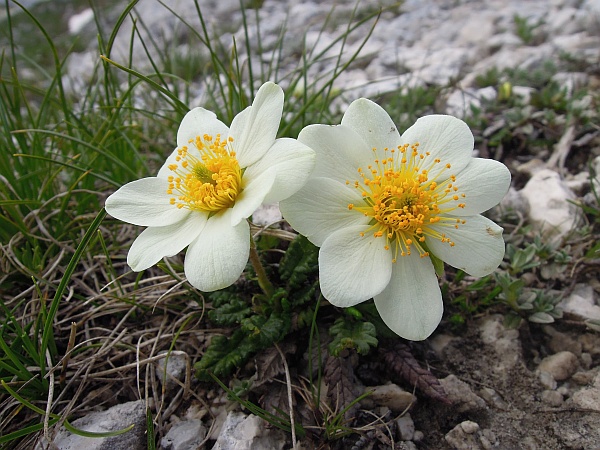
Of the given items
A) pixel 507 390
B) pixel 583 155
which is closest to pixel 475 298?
pixel 507 390

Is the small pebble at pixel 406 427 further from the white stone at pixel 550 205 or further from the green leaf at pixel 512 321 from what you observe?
the white stone at pixel 550 205

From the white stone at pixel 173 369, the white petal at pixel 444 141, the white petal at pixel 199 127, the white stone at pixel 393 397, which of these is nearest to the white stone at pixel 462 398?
the white stone at pixel 393 397

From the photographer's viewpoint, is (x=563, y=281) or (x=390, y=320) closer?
(x=390, y=320)

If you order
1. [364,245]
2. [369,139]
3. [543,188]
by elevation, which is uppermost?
[369,139]

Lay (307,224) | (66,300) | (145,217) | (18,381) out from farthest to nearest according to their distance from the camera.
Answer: (66,300), (18,381), (145,217), (307,224)

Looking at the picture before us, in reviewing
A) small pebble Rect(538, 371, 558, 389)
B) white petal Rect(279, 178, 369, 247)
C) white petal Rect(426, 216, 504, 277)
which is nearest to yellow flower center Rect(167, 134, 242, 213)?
white petal Rect(279, 178, 369, 247)

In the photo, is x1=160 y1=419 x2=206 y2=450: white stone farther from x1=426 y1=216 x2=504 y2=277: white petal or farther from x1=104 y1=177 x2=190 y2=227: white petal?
x1=426 y1=216 x2=504 y2=277: white petal

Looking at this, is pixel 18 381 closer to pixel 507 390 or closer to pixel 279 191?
pixel 279 191
